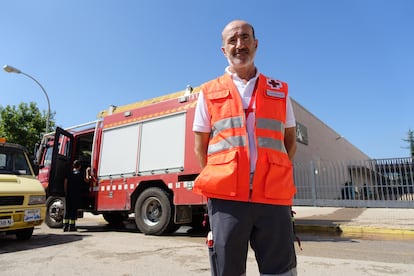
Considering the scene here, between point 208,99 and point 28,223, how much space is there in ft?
18.4

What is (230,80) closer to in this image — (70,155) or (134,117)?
(134,117)

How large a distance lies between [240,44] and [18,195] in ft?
18.4

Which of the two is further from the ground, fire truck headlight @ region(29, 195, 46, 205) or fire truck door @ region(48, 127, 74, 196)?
fire truck door @ region(48, 127, 74, 196)

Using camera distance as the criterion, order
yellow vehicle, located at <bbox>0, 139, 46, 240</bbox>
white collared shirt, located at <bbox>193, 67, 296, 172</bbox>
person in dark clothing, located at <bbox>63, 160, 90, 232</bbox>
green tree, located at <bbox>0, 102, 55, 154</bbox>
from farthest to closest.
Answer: green tree, located at <bbox>0, 102, 55, 154</bbox> < person in dark clothing, located at <bbox>63, 160, 90, 232</bbox> < yellow vehicle, located at <bbox>0, 139, 46, 240</bbox> < white collared shirt, located at <bbox>193, 67, 296, 172</bbox>

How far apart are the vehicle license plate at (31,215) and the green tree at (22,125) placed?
17.0 meters

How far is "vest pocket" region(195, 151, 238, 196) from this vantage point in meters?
1.72

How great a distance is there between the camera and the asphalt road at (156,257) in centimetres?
406

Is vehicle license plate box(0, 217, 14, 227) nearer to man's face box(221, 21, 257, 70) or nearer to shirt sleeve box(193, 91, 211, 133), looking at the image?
shirt sleeve box(193, 91, 211, 133)

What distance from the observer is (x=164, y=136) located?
753 cm

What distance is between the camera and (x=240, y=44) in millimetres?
1949

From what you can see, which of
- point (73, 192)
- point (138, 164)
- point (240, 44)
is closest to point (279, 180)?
point (240, 44)

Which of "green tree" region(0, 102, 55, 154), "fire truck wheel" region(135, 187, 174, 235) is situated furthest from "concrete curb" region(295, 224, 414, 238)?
"green tree" region(0, 102, 55, 154)

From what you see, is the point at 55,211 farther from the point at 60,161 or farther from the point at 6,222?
the point at 6,222

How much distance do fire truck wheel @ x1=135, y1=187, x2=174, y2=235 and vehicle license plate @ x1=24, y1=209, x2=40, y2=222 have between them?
79.7 inches
